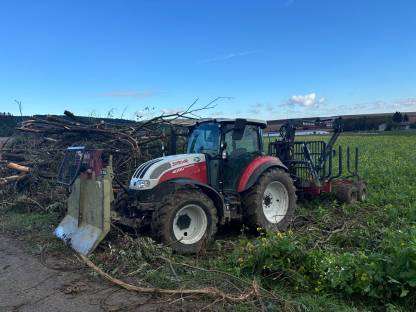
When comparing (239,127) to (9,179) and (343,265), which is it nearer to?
(343,265)

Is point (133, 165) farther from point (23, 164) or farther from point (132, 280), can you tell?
point (132, 280)

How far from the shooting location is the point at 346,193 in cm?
1032

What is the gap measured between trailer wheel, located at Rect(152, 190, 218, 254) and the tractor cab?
931mm

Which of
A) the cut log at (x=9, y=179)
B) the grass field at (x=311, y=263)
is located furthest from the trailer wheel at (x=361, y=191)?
the cut log at (x=9, y=179)

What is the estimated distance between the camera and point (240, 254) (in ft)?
20.6

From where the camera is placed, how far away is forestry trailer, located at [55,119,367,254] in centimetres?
699

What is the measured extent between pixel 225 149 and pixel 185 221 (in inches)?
60.9

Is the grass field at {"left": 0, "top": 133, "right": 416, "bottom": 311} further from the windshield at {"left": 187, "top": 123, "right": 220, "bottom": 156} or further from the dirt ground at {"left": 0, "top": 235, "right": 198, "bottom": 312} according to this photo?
the windshield at {"left": 187, "top": 123, "right": 220, "bottom": 156}

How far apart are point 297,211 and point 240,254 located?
12.1ft

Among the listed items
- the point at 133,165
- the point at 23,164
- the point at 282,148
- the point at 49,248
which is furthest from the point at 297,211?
the point at 23,164

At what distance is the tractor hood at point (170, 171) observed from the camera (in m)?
7.34

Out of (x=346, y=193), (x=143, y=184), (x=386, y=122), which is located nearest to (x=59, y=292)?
(x=143, y=184)

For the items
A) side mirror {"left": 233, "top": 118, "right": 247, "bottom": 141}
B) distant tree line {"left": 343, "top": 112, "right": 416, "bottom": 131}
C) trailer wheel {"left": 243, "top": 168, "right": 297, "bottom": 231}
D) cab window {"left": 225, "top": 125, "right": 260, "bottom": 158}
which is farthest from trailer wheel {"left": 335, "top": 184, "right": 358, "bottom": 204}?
distant tree line {"left": 343, "top": 112, "right": 416, "bottom": 131}

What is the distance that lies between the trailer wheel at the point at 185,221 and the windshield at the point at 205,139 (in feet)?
3.95
